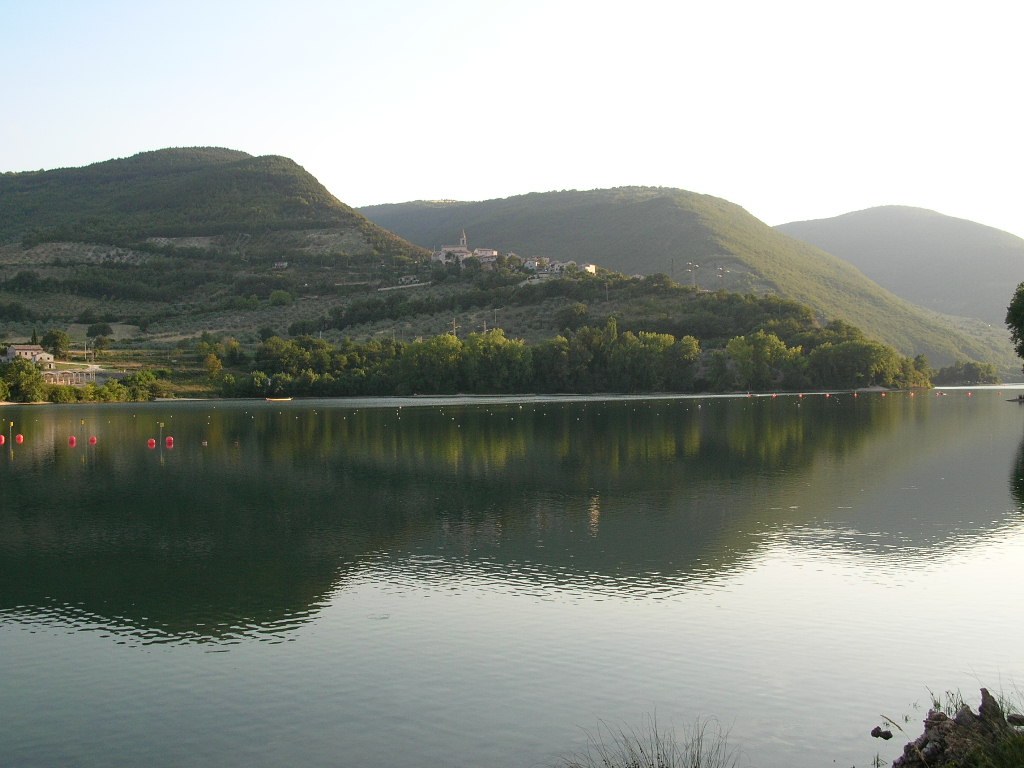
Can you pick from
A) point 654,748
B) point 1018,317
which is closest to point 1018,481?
point 654,748

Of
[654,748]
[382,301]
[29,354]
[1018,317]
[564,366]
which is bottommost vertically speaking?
[654,748]

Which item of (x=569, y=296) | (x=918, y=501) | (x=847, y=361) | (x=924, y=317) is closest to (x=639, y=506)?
(x=918, y=501)

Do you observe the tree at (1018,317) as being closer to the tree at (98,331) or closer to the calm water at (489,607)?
the calm water at (489,607)

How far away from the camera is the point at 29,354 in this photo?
402 feet

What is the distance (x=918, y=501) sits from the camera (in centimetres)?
2919

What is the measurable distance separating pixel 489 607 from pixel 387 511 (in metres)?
11.7

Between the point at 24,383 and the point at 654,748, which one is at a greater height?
the point at 24,383

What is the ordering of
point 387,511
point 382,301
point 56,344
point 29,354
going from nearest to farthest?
1. point 387,511
2. point 29,354
3. point 56,344
4. point 382,301

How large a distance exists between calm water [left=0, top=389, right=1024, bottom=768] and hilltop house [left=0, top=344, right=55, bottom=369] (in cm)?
9031

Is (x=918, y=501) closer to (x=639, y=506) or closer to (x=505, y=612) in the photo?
(x=639, y=506)

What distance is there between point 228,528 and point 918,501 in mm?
20845

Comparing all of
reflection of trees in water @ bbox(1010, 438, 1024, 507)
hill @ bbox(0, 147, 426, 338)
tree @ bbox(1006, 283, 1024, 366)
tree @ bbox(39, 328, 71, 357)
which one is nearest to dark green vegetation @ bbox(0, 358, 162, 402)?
tree @ bbox(39, 328, 71, 357)

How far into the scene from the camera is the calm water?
1186 centimetres

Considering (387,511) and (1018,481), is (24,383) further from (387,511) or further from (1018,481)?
(1018,481)
